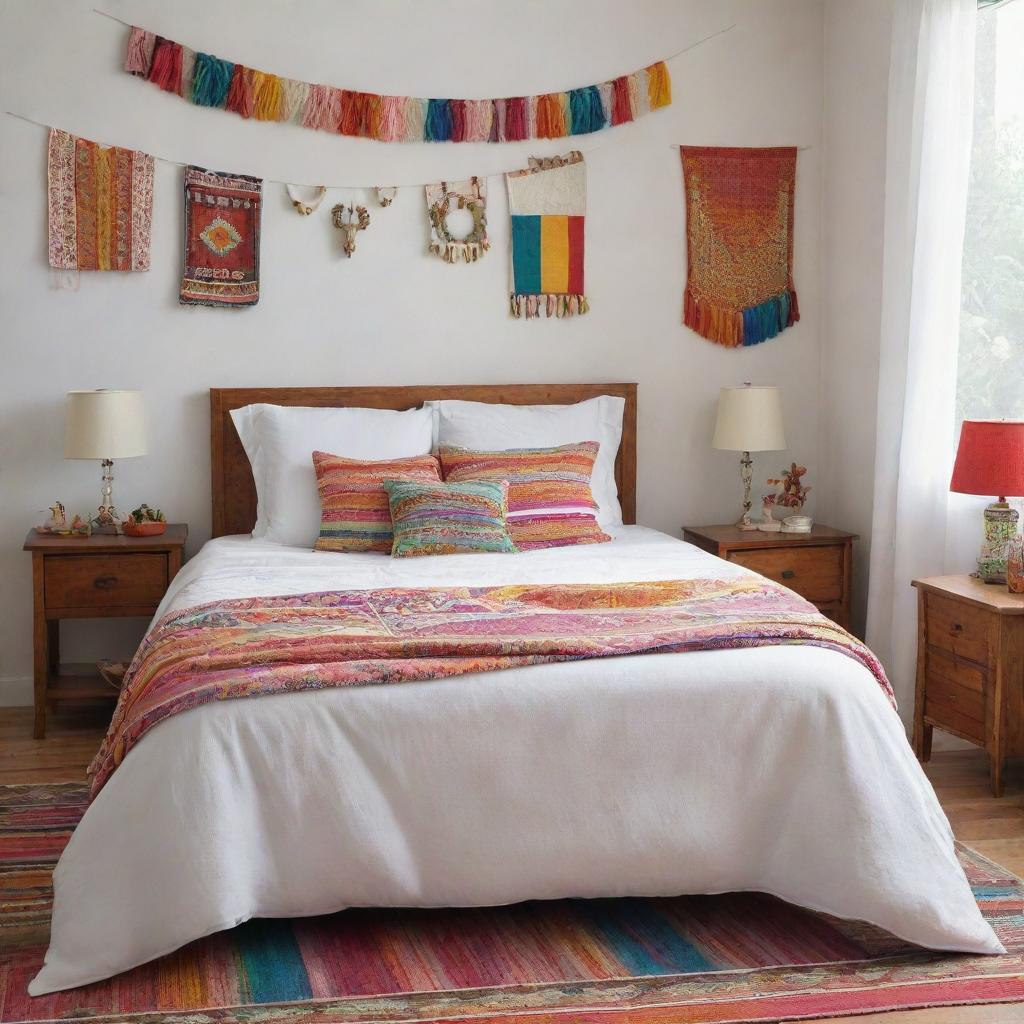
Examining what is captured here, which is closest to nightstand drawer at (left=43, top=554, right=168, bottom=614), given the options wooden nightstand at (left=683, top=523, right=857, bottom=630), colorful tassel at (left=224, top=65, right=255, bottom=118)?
colorful tassel at (left=224, top=65, right=255, bottom=118)

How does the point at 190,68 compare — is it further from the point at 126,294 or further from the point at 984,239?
the point at 984,239

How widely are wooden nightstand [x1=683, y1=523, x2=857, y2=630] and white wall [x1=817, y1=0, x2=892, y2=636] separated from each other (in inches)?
7.1

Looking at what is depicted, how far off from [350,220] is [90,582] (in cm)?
151

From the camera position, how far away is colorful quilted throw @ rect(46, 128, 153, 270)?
4031mm

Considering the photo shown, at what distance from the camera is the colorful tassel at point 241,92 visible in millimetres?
4105

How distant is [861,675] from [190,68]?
298 cm

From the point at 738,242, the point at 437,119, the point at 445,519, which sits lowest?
the point at 445,519

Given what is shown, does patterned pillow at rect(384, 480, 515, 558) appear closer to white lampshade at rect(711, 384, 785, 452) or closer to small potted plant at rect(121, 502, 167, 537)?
small potted plant at rect(121, 502, 167, 537)

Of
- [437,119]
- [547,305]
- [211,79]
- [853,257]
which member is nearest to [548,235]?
[547,305]

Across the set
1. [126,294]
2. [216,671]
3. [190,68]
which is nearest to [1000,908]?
[216,671]

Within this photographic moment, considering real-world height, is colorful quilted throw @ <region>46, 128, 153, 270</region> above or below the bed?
above

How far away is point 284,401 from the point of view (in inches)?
167

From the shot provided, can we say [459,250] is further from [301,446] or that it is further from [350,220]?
[301,446]

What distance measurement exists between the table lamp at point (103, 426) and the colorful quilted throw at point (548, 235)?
4.58ft
